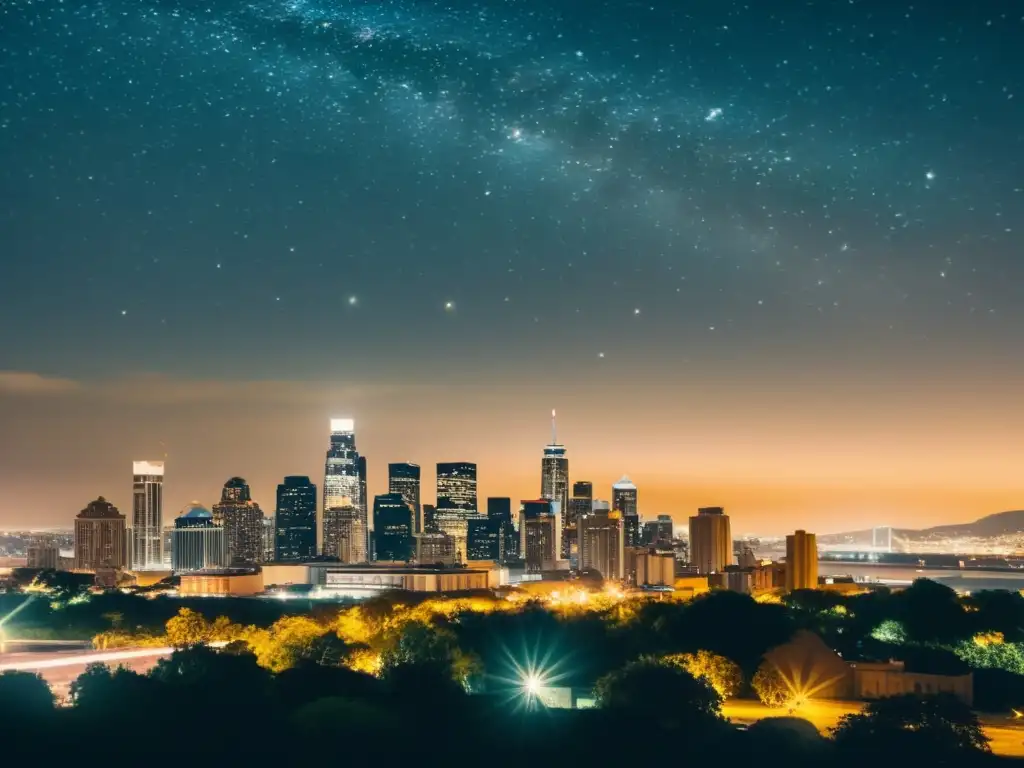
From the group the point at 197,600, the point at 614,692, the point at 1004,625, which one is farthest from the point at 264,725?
the point at 197,600

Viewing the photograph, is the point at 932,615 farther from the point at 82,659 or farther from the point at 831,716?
the point at 82,659

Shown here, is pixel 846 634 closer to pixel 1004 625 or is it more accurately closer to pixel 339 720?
pixel 1004 625

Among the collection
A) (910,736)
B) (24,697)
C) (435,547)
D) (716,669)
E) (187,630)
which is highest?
(24,697)

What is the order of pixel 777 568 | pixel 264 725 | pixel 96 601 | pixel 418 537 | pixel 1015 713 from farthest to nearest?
pixel 418 537 < pixel 777 568 < pixel 96 601 < pixel 1015 713 < pixel 264 725

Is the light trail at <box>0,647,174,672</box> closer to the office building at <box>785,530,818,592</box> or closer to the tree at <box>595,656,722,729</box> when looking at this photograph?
the tree at <box>595,656,722,729</box>

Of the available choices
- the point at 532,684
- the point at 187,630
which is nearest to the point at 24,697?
the point at 532,684

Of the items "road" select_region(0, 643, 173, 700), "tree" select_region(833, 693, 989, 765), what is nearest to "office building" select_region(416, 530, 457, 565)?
"road" select_region(0, 643, 173, 700)
